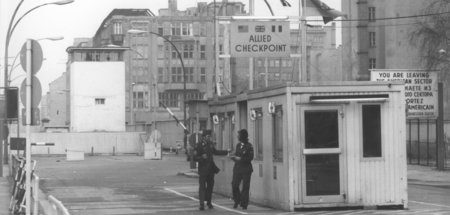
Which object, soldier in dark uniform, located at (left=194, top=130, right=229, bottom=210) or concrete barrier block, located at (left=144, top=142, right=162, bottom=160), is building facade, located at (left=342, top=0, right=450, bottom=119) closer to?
concrete barrier block, located at (left=144, top=142, right=162, bottom=160)

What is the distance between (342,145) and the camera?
56.5 ft

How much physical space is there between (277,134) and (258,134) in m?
1.59

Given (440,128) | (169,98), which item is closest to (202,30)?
(169,98)

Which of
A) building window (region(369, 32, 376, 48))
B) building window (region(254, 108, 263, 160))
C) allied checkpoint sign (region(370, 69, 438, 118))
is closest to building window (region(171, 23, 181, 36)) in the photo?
building window (region(369, 32, 376, 48))

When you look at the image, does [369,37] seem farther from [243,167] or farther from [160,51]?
[243,167]

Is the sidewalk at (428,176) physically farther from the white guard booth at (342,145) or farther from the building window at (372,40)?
the building window at (372,40)

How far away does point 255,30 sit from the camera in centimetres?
2372

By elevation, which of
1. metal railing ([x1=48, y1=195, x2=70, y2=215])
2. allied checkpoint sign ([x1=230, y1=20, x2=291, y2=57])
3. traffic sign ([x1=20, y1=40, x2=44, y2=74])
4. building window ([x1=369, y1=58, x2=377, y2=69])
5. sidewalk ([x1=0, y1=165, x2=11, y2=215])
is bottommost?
sidewalk ([x1=0, y1=165, x2=11, y2=215])

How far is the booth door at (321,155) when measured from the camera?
17.2 m

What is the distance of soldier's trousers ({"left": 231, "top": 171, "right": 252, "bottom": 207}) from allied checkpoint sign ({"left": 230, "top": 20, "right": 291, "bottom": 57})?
6.03 meters

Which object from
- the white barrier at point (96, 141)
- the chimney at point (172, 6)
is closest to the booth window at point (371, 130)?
the white barrier at point (96, 141)

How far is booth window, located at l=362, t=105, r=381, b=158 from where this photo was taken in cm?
1738

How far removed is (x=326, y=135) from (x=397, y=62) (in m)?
65.7

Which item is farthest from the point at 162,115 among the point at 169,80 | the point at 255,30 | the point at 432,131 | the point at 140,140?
the point at 255,30
